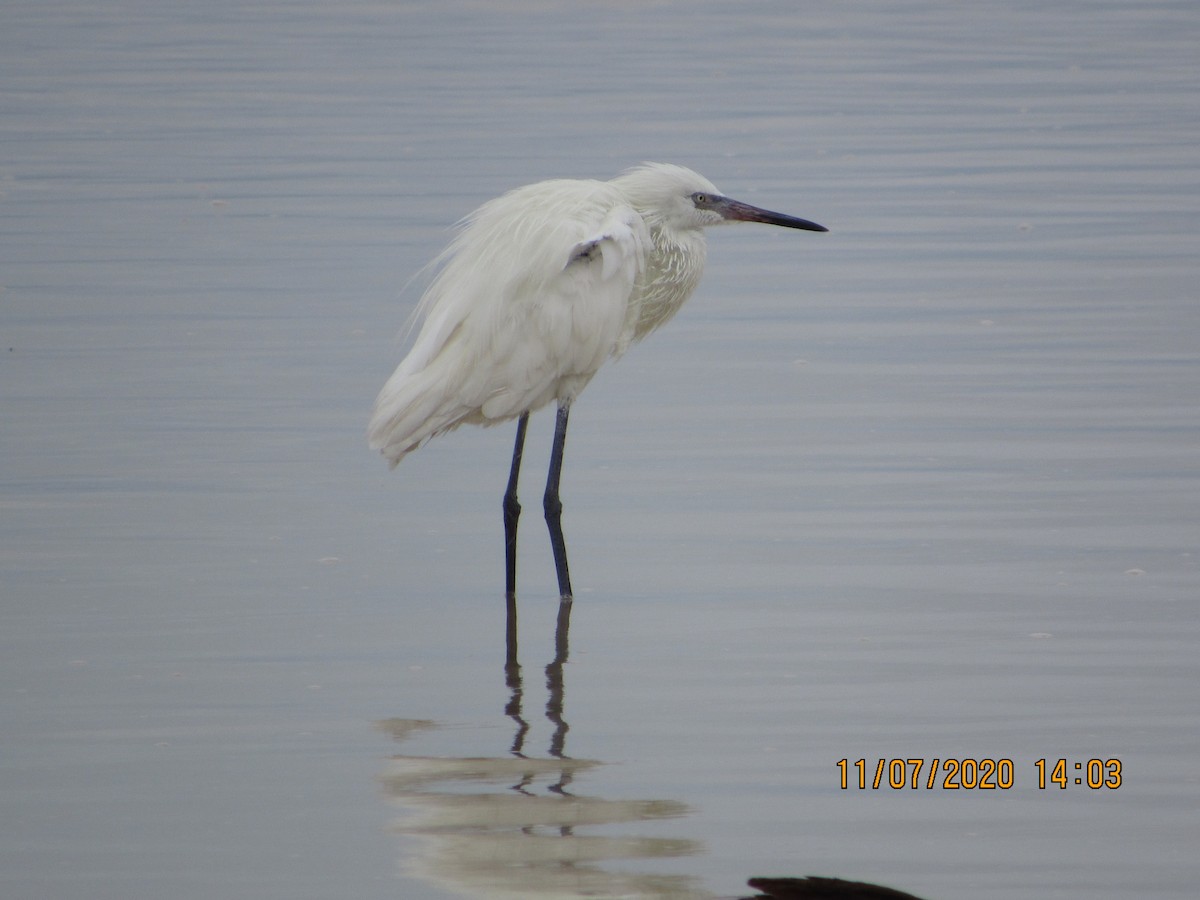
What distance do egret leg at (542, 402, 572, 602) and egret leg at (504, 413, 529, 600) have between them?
0.33ft

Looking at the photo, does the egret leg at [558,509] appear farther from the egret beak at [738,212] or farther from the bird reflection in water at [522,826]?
the bird reflection in water at [522,826]

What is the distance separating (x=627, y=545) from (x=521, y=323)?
2.80 feet

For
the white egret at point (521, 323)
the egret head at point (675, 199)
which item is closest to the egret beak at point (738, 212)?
the egret head at point (675, 199)

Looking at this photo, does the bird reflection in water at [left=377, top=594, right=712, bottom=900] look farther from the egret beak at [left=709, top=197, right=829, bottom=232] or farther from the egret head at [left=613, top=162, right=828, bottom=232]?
the egret beak at [left=709, top=197, right=829, bottom=232]

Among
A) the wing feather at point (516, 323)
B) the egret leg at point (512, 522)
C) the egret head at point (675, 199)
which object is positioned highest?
the egret head at point (675, 199)

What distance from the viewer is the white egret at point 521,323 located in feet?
20.3

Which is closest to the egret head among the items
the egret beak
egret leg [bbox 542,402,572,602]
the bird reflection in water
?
the egret beak
